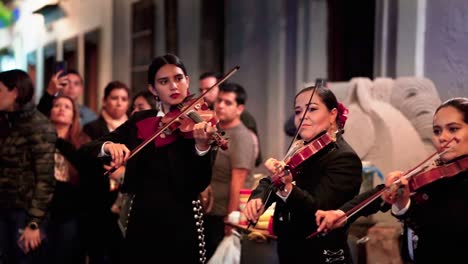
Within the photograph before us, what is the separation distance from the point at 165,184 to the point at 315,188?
0.72 metres

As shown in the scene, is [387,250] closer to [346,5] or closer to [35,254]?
[35,254]

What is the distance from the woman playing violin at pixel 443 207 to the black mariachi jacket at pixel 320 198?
152mm

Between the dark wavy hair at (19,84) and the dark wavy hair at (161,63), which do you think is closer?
the dark wavy hair at (161,63)

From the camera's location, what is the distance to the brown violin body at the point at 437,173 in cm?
307

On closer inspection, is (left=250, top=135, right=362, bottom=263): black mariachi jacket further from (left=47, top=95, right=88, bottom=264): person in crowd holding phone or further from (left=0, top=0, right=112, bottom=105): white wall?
(left=0, top=0, right=112, bottom=105): white wall

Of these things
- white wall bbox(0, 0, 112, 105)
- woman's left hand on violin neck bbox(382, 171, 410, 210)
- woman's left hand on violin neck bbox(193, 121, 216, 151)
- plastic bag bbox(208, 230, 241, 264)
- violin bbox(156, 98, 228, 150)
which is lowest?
plastic bag bbox(208, 230, 241, 264)

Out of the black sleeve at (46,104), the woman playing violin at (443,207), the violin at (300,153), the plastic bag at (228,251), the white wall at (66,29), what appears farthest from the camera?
the white wall at (66,29)

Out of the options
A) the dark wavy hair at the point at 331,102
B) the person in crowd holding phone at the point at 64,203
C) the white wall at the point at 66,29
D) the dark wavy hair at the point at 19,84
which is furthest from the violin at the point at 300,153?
the white wall at the point at 66,29

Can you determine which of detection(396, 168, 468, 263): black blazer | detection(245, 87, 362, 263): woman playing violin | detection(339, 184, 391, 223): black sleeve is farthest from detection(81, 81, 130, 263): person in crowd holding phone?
detection(396, 168, 468, 263): black blazer

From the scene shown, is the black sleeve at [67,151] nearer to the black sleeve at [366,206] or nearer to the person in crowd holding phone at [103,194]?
the person in crowd holding phone at [103,194]

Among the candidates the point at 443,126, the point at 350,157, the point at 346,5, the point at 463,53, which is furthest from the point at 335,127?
A: the point at 346,5

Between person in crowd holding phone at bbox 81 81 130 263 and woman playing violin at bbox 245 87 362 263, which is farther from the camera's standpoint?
person in crowd holding phone at bbox 81 81 130 263

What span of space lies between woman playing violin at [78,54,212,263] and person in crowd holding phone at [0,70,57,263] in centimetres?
110

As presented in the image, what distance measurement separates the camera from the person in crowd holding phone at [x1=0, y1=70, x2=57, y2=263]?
4836mm
